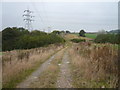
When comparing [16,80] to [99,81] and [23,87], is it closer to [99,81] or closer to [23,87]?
[23,87]

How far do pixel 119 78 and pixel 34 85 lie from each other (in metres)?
3.13

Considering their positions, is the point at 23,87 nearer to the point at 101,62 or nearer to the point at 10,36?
the point at 101,62

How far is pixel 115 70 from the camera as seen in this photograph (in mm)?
5996

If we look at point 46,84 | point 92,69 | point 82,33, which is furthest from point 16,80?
point 82,33

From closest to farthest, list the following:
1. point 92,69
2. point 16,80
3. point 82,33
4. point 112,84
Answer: point 112,84, point 16,80, point 92,69, point 82,33

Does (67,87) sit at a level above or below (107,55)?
below

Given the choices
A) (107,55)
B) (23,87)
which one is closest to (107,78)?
(107,55)

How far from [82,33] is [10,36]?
56.2 meters

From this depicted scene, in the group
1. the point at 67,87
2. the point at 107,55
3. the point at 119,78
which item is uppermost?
the point at 107,55

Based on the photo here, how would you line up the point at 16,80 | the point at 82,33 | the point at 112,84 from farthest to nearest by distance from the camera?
the point at 82,33 < the point at 16,80 < the point at 112,84

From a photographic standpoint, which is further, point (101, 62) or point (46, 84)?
point (101, 62)

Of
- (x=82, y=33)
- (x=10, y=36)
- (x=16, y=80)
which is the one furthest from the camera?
A: (x=82, y=33)

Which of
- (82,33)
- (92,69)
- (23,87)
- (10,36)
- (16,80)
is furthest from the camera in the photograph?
(82,33)

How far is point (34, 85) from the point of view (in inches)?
236
